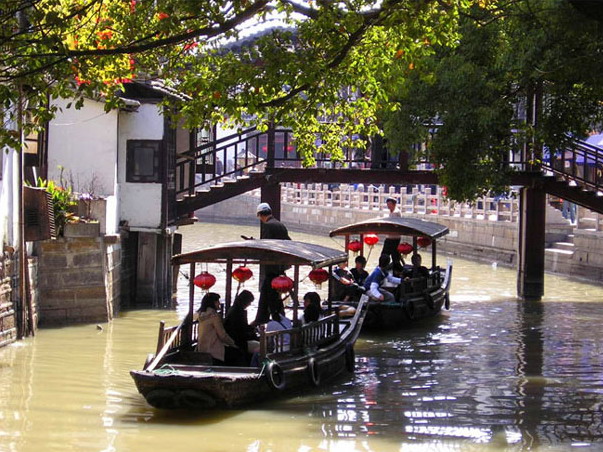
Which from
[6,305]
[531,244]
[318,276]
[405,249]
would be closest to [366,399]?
[318,276]

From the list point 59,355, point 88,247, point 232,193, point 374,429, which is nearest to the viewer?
point 374,429

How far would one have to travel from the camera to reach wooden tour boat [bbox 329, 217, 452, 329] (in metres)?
19.0

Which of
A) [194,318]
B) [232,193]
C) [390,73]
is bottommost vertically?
[194,318]

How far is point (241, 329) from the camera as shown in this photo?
12938 mm

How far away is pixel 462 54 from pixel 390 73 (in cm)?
564

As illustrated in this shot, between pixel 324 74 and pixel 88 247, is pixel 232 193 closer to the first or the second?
pixel 88 247

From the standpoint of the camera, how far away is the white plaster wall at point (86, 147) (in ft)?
65.1

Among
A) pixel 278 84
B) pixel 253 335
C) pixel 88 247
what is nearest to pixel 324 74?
pixel 278 84

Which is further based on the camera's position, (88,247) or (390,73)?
(88,247)

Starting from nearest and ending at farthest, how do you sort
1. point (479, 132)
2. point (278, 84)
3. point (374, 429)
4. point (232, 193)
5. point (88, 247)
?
point (374, 429) < point (278, 84) < point (88, 247) < point (479, 132) < point (232, 193)

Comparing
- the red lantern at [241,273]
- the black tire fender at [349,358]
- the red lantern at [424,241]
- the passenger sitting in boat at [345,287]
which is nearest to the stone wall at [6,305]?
the red lantern at [241,273]

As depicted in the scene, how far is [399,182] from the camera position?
78.3ft

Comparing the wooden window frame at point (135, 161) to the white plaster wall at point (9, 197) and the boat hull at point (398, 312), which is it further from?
the boat hull at point (398, 312)

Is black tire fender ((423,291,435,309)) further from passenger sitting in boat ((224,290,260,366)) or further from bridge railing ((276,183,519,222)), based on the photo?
bridge railing ((276,183,519,222))
